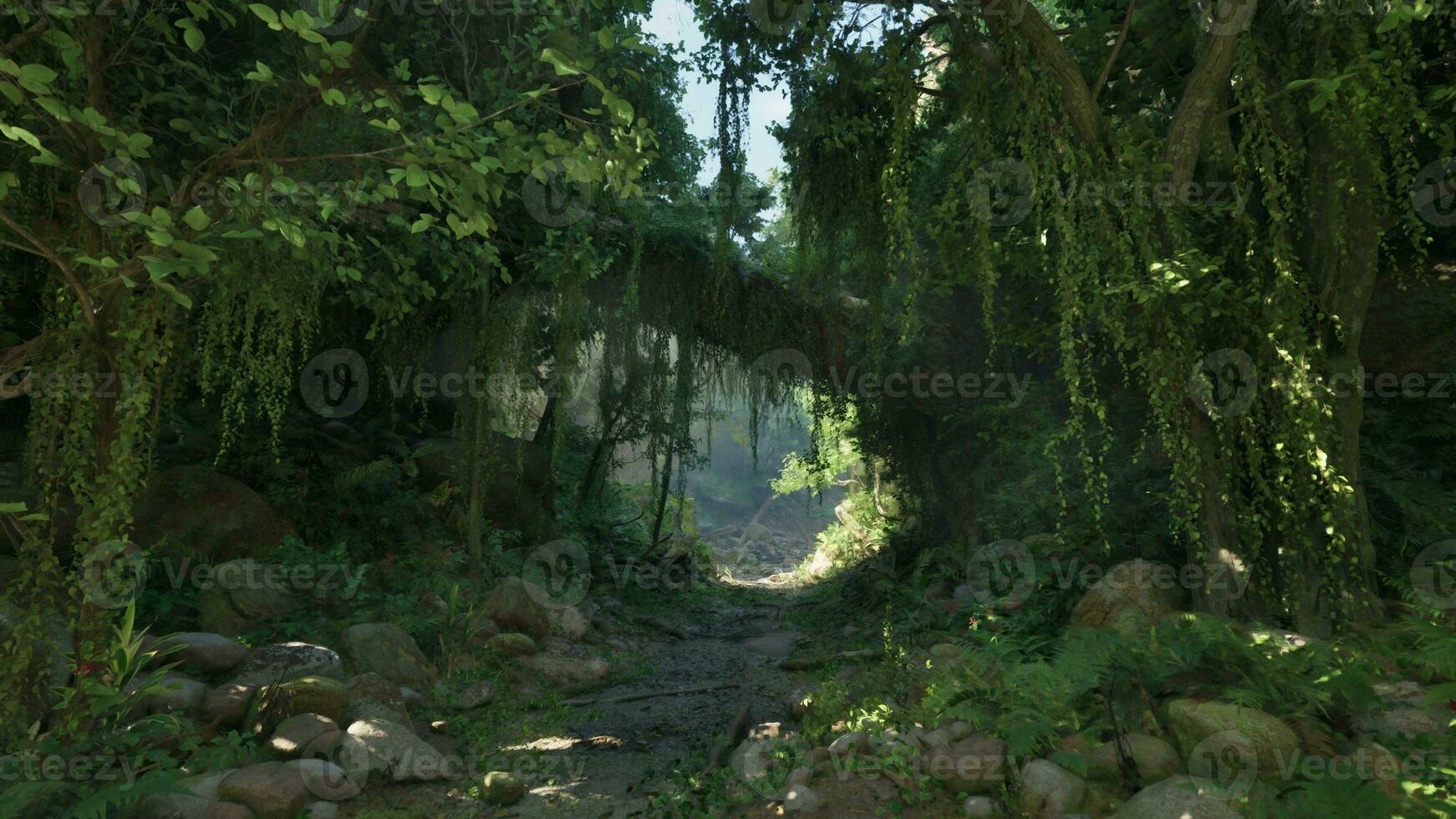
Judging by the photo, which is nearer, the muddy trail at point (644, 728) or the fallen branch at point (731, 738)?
the muddy trail at point (644, 728)

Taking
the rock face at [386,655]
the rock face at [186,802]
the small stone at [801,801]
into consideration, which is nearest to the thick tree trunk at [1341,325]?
the small stone at [801,801]

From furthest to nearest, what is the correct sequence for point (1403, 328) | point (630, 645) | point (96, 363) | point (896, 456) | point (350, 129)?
point (896, 456) < point (630, 645) < point (1403, 328) < point (350, 129) < point (96, 363)

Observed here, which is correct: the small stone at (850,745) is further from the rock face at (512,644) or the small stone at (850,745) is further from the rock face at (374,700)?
the rock face at (512,644)

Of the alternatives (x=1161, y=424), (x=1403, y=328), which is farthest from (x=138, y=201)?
(x=1403, y=328)

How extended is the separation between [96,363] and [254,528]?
4.36 metres

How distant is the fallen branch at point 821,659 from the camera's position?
23.9 ft

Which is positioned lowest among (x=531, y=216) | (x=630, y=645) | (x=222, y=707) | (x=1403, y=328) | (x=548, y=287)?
(x=630, y=645)

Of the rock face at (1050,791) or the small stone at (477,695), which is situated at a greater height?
the rock face at (1050,791)

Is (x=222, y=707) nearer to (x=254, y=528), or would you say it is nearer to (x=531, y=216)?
(x=254, y=528)

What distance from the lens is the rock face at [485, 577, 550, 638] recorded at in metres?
8.02

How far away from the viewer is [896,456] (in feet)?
37.7

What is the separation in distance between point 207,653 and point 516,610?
3155 mm

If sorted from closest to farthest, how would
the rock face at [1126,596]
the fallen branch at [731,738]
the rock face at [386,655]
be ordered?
the fallen branch at [731,738] → the rock face at [1126,596] → the rock face at [386,655]

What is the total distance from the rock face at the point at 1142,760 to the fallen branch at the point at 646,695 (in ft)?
12.6
